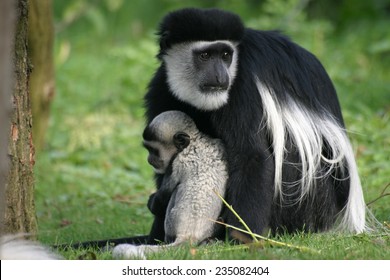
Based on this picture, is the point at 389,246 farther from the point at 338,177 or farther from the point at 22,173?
the point at 22,173

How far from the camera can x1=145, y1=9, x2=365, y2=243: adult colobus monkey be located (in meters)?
3.26

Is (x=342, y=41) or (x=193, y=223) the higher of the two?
(x=342, y=41)

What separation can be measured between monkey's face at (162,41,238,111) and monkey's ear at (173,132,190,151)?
0.16 m

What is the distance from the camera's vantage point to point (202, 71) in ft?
11.1

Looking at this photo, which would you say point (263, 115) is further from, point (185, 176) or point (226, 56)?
point (185, 176)

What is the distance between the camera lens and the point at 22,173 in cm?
291

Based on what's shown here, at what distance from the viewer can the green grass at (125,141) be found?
3.21 meters

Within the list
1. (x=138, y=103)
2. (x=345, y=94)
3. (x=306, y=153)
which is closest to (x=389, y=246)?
(x=306, y=153)

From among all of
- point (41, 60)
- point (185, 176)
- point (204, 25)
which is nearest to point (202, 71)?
point (204, 25)

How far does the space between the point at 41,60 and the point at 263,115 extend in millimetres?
2675

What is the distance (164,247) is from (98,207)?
71.0 inches

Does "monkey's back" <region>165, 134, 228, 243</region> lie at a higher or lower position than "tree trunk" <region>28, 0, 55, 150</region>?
lower

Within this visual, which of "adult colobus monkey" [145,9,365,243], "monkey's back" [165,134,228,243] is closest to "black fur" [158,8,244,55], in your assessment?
"adult colobus monkey" [145,9,365,243]

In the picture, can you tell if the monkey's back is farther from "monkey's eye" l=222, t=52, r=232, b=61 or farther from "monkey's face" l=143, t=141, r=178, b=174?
"monkey's eye" l=222, t=52, r=232, b=61
